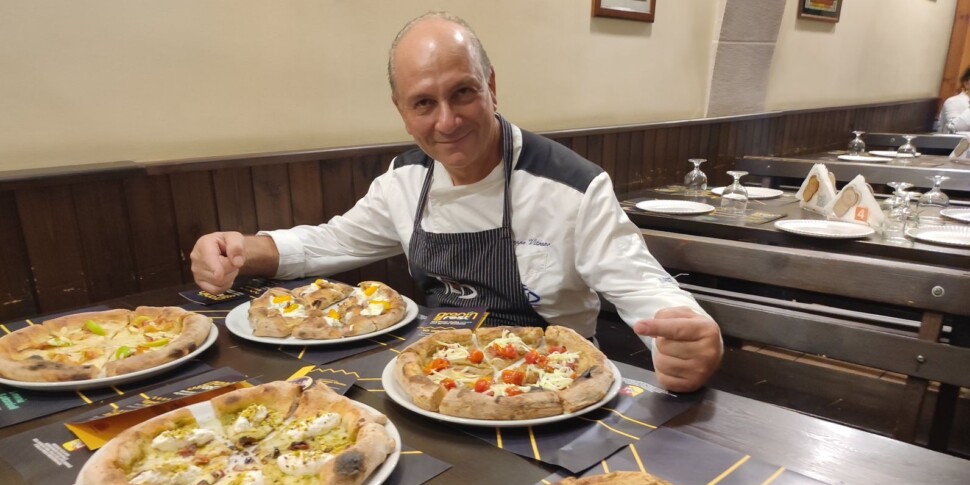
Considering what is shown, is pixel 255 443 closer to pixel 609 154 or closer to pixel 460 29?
pixel 460 29

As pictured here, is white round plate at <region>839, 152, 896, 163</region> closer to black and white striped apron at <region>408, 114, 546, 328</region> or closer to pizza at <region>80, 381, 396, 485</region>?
black and white striped apron at <region>408, 114, 546, 328</region>

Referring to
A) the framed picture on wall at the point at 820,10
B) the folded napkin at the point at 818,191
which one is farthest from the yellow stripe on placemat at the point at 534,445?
the framed picture on wall at the point at 820,10

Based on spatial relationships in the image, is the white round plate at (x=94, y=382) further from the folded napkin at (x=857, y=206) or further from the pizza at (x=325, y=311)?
the folded napkin at (x=857, y=206)

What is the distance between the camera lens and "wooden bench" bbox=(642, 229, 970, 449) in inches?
76.9

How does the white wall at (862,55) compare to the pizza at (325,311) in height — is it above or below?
above

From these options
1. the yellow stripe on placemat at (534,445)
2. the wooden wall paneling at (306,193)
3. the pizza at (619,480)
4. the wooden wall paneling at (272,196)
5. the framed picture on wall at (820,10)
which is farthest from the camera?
the framed picture on wall at (820,10)

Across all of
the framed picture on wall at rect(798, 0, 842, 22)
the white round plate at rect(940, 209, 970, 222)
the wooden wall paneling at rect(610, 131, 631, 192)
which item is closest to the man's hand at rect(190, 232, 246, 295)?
the wooden wall paneling at rect(610, 131, 631, 192)

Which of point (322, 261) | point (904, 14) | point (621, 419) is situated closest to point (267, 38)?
point (322, 261)

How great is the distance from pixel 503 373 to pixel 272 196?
5.07 feet

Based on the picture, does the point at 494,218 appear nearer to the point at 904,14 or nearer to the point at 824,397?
the point at 824,397

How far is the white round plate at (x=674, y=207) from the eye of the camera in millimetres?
3150

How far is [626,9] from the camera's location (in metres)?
4.04

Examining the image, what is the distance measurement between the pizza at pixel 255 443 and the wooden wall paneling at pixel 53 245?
123 cm

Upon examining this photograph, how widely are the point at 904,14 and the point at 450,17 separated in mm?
8609
